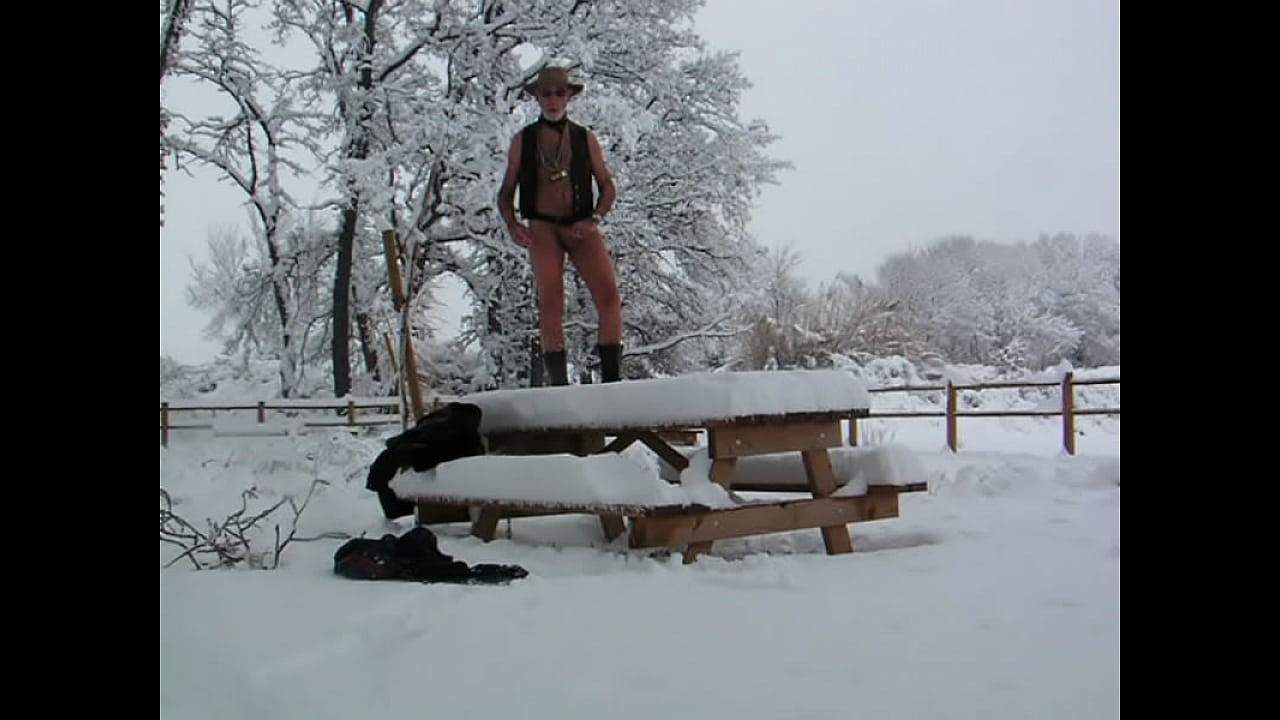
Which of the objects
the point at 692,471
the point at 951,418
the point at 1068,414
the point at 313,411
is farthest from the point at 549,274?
the point at 313,411

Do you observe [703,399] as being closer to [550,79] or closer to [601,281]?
[601,281]

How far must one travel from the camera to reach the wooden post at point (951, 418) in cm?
1072

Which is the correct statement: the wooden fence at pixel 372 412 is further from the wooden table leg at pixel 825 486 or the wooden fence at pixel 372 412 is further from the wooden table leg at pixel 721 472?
the wooden table leg at pixel 721 472

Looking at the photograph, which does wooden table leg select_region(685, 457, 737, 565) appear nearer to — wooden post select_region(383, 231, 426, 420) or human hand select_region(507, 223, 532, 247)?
human hand select_region(507, 223, 532, 247)

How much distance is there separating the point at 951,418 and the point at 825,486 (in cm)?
797

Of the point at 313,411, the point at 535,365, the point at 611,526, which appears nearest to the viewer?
→ the point at 611,526

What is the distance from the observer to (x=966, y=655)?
1.76 metres

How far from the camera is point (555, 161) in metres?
4.45

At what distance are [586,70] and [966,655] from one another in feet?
40.5

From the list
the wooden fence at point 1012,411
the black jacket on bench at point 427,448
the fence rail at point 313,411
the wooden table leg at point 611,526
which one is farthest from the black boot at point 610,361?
the fence rail at point 313,411

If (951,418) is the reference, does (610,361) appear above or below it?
above

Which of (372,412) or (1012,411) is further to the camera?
(372,412)
